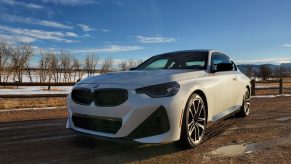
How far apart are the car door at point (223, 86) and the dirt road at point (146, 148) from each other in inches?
19.6

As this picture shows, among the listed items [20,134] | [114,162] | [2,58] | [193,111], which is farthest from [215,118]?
[2,58]

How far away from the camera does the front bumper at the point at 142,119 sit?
392cm

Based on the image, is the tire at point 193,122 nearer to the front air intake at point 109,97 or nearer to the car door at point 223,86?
the car door at point 223,86

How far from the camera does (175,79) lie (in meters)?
4.34

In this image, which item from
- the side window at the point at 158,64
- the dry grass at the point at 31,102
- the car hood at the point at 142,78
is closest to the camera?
the car hood at the point at 142,78

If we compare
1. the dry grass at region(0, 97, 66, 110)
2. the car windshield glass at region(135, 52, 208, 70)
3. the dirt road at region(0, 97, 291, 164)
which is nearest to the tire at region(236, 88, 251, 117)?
the dirt road at region(0, 97, 291, 164)

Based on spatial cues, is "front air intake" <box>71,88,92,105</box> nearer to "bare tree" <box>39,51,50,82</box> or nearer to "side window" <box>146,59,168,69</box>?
"side window" <box>146,59,168,69</box>

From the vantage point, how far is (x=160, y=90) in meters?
4.11

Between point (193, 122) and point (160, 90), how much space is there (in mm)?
840

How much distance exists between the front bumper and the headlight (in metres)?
0.06

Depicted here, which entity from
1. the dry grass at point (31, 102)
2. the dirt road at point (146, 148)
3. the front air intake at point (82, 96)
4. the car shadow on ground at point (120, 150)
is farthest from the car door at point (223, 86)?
the dry grass at point (31, 102)

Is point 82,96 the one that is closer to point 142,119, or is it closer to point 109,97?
point 109,97

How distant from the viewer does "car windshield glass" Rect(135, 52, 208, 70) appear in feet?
18.7

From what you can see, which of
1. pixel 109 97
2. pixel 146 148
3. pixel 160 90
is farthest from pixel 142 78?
pixel 146 148
